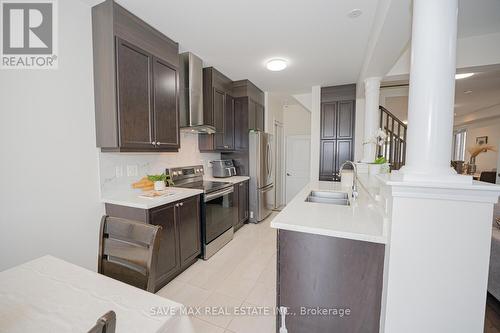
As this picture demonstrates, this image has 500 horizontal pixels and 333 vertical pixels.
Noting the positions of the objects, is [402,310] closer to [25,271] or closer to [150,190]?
[25,271]

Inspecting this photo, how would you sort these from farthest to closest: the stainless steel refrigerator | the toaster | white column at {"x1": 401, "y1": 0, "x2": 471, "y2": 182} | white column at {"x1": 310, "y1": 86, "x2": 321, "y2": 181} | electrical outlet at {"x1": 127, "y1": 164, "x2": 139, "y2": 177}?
white column at {"x1": 310, "y1": 86, "x2": 321, "y2": 181}, the stainless steel refrigerator, the toaster, electrical outlet at {"x1": 127, "y1": 164, "x2": 139, "y2": 177}, white column at {"x1": 401, "y1": 0, "x2": 471, "y2": 182}

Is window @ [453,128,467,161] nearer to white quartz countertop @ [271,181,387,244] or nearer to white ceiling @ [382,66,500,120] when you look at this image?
white ceiling @ [382,66,500,120]

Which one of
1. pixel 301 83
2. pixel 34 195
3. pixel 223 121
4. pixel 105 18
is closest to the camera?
pixel 34 195

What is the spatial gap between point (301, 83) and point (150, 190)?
10.8 ft

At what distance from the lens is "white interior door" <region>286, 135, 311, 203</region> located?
535 cm

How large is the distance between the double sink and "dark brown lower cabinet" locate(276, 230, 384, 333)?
963mm

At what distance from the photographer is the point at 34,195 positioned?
5.24 feet

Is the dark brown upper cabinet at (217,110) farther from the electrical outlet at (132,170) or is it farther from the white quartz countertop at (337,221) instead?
the white quartz countertop at (337,221)

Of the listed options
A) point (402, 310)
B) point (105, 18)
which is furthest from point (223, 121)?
point (402, 310)

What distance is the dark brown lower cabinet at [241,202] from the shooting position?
3570mm

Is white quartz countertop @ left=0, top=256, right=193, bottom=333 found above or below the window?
below

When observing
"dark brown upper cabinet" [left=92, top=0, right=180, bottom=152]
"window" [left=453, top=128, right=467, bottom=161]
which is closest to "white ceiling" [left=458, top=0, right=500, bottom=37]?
"dark brown upper cabinet" [left=92, top=0, right=180, bottom=152]

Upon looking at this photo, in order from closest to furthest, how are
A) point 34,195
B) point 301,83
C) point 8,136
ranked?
point 8,136, point 34,195, point 301,83

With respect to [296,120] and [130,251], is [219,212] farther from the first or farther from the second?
[296,120]
